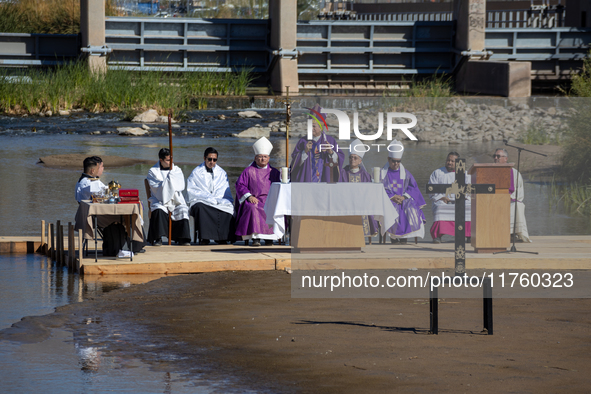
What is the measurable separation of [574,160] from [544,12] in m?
28.7

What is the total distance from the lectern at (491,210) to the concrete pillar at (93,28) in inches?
933

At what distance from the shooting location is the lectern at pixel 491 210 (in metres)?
8.09

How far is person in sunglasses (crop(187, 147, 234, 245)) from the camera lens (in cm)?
1102

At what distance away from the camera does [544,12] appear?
130ft

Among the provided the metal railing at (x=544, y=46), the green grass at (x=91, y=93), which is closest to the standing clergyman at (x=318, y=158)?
the green grass at (x=91, y=93)

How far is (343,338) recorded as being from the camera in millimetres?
6586

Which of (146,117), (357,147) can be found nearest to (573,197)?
(357,147)

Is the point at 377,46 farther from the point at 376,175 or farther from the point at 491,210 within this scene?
the point at 491,210

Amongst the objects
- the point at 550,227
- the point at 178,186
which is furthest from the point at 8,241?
the point at 550,227

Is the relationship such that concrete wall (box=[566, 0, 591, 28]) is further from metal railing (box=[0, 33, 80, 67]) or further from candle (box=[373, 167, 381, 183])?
candle (box=[373, 167, 381, 183])

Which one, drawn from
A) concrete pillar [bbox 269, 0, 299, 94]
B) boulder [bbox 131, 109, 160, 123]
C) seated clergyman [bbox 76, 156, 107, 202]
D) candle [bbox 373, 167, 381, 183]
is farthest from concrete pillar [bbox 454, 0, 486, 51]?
seated clergyman [bbox 76, 156, 107, 202]

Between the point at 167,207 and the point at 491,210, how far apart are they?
4.24 metres

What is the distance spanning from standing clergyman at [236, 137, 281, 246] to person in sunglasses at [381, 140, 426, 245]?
53.7 inches

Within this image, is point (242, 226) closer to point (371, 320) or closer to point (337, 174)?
point (337, 174)
